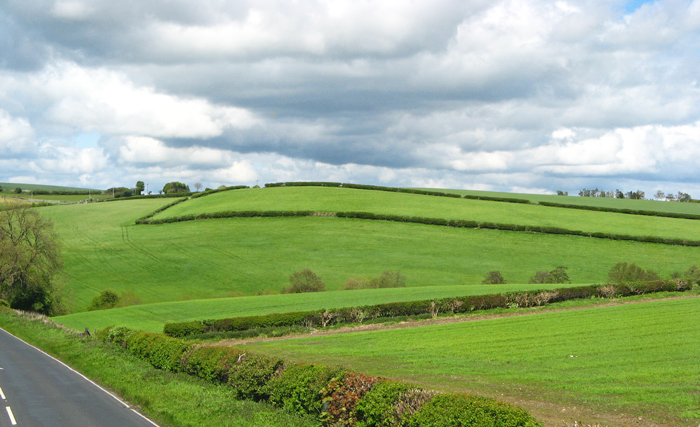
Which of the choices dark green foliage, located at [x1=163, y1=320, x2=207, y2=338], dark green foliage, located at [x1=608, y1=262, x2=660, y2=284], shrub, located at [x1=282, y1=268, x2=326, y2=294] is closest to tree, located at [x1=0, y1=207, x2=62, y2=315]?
shrub, located at [x1=282, y1=268, x2=326, y2=294]

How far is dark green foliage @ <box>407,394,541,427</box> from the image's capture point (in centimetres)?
1030

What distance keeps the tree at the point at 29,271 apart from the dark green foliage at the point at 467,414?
61992 millimetres

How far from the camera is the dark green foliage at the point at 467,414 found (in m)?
10.3

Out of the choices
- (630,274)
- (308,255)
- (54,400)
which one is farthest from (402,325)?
(308,255)

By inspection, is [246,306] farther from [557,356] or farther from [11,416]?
[557,356]

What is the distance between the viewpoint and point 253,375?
16.9 meters

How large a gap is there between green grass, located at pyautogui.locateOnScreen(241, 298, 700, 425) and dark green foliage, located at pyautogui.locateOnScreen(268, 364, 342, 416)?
215 inches

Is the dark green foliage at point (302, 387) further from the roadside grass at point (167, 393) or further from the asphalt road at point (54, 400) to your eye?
the asphalt road at point (54, 400)

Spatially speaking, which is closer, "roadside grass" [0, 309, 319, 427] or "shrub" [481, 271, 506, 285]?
"roadside grass" [0, 309, 319, 427]

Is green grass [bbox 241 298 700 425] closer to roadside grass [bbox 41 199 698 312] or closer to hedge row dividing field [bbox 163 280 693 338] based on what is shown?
hedge row dividing field [bbox 163 280 693 338]

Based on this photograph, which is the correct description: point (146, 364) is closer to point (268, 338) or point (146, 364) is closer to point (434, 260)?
point (268, 338)

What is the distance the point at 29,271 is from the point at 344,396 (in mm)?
62389

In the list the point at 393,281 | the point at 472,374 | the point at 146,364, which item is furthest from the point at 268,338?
the point at 393,281

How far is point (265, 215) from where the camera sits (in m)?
94.0
